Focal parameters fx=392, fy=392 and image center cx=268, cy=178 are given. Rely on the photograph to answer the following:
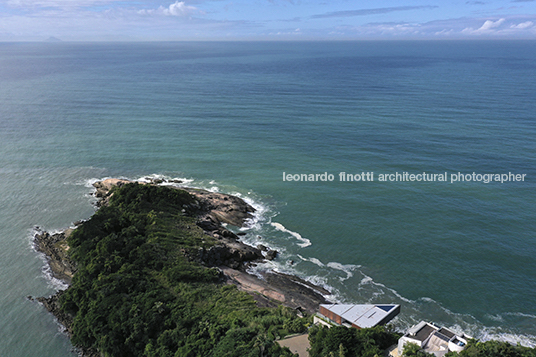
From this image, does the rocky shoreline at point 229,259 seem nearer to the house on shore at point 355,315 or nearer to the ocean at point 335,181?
the ocean at point 335,181

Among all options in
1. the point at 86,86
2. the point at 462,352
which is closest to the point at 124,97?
the point at 86,86

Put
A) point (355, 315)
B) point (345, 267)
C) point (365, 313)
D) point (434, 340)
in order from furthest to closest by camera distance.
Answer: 1. point (345, 267)
2. point (365, 313)
3. point (355, 315)
4. point (434, 340)

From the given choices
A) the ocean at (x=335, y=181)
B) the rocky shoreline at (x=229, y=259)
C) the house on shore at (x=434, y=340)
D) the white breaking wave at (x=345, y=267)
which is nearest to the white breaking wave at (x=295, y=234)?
the ocean at (x=335, y=181)

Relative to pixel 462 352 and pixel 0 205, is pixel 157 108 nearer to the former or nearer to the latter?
pixel 0 205

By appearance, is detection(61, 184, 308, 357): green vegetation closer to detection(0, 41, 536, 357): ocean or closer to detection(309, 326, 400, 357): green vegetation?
detection(309, 326, 400, 357): green vegetation

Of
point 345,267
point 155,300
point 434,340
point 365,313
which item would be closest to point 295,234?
point 345,267

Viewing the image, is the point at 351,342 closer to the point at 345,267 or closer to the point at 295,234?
the point at 345,267
